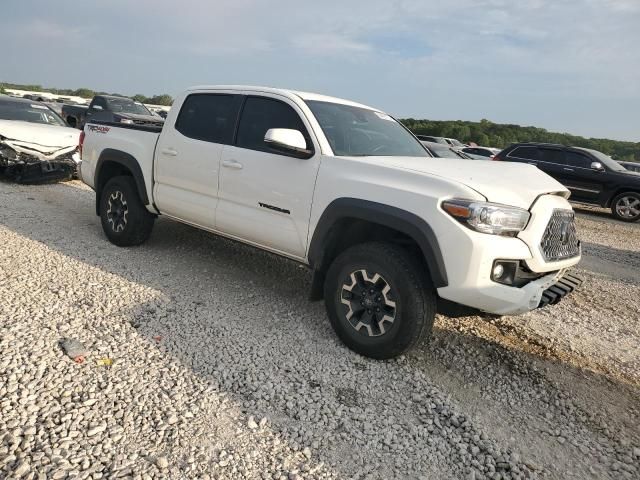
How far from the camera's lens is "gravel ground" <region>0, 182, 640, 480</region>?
8.23ft

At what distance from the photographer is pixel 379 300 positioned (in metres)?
3.46

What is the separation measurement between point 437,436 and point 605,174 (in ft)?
38.3

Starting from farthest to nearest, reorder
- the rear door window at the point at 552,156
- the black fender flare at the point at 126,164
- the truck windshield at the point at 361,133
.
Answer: the rear door window at the point at 552,156, the black fender flare at the point at 126,164, the truck windshield at the point at 361,133

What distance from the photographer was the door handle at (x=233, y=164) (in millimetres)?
4320

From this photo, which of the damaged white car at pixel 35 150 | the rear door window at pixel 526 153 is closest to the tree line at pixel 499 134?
the rear door window at pixel 526 153

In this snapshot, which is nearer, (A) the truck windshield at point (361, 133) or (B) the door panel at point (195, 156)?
(A) the truck windshield at point (361, 133)

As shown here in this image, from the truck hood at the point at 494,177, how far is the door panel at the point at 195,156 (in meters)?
1.61

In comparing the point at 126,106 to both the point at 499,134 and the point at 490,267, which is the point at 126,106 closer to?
the point at 490,267

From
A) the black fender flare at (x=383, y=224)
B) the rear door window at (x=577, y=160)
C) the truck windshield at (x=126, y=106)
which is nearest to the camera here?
the black fender flare at (x=383, y=224)

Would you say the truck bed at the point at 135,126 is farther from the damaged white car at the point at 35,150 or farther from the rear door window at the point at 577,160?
the rear door window at the point at 577,160

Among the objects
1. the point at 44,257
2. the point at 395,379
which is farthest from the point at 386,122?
the point at 44,257

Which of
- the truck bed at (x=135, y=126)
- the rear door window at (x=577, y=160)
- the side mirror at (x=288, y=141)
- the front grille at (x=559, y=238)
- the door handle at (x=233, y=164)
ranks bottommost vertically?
the front grille at (x=559, y=238)

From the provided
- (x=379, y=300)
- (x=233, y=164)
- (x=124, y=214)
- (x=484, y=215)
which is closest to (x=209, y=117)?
(x=233, y=164)

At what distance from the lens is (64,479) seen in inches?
Answer: 87.3
